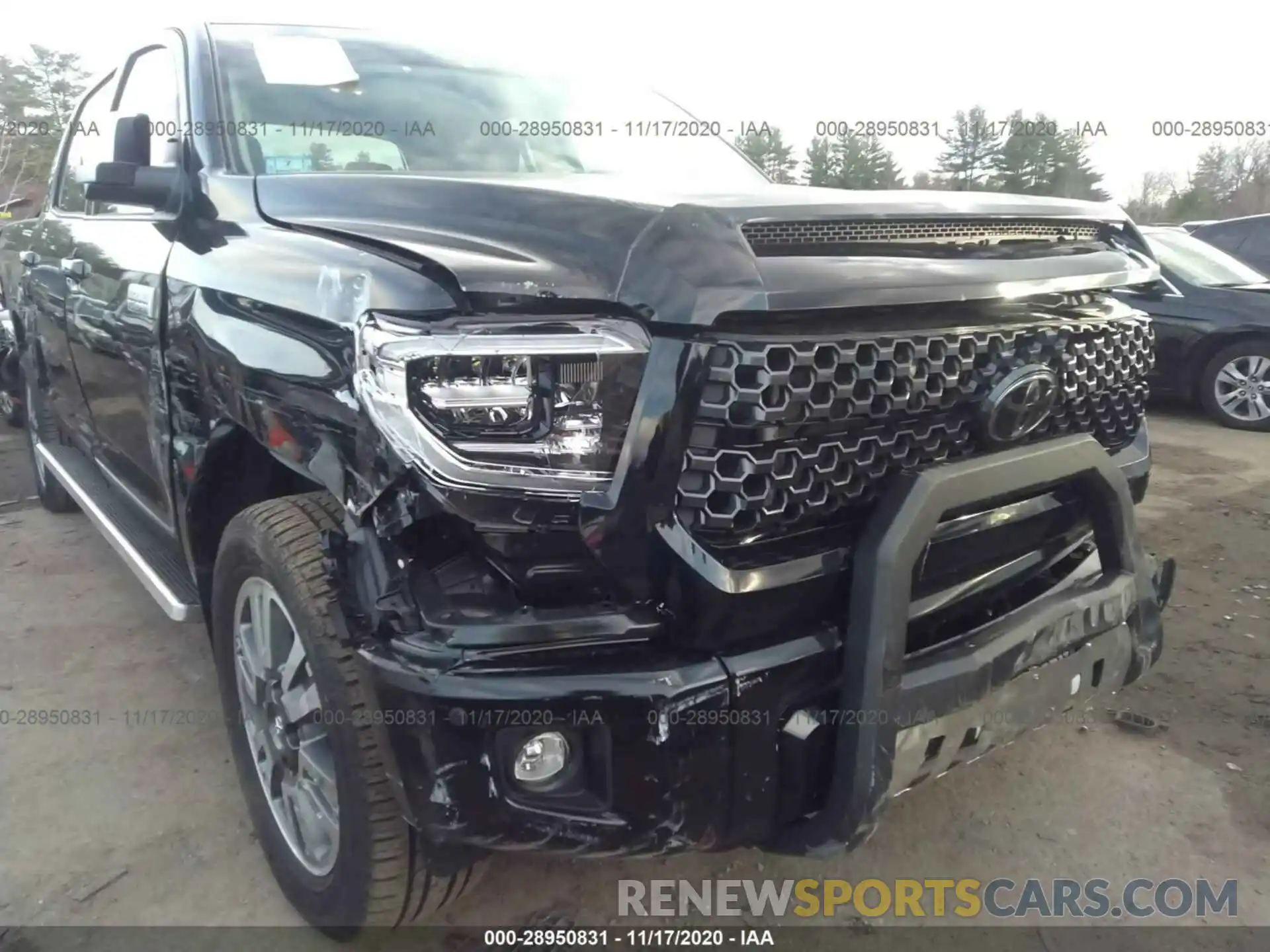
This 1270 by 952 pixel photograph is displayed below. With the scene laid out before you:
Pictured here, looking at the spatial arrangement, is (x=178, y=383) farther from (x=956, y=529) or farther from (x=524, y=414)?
(x=956, y=529)

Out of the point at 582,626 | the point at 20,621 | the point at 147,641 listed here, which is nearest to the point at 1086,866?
the point at 582,626

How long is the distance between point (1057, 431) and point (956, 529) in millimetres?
418

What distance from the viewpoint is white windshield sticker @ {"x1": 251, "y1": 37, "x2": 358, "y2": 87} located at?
2688mm

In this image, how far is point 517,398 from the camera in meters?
1.56

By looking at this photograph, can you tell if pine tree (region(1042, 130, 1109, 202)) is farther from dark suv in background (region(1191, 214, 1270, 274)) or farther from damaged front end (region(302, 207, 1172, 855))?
damaged front end (region(302, 207, 1172, 855))

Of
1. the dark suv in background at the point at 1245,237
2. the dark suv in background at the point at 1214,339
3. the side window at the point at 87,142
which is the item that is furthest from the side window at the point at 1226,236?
the side window at the point at 87,142

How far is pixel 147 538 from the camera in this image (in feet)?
10.2

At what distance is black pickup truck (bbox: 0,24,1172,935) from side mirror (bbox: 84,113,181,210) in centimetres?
32

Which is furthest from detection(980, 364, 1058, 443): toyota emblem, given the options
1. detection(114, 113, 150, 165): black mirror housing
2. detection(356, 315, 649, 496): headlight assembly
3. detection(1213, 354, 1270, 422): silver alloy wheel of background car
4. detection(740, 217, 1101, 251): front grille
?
detection(1213, 354, 1270, 422): silver alloy wheel of background car

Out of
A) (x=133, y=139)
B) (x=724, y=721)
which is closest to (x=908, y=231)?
(x=724, y=721)

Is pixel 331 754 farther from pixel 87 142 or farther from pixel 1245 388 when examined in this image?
pixel 1245 388

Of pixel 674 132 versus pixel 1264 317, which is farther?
pixel 1264 317

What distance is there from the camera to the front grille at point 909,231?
1668mm

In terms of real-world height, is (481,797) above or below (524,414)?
below
